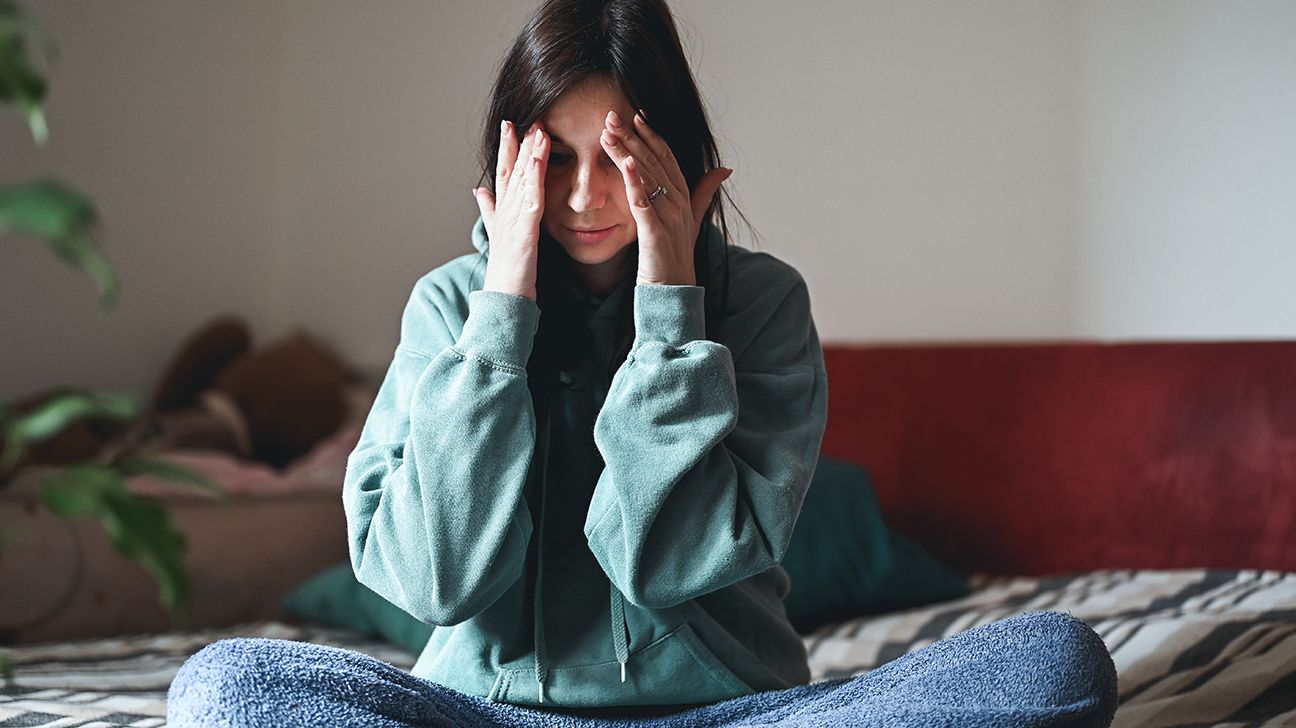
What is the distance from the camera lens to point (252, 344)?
10.1 ft

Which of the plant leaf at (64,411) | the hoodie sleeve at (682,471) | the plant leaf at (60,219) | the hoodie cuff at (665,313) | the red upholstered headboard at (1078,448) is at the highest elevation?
the plant leaf at (60,219)

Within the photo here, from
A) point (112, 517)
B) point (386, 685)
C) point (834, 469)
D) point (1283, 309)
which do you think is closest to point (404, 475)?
point (386, 685)

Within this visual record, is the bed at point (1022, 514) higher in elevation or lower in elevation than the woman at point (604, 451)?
lower

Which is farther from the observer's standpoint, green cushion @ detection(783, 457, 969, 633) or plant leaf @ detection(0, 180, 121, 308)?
green cushion @ detection(783, 457, 969, 633)

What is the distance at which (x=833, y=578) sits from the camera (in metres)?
1.95

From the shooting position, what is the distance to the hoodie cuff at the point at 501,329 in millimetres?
1049

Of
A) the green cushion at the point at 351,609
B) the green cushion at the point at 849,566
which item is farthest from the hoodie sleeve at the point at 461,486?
the green cushion at the point at 849,566

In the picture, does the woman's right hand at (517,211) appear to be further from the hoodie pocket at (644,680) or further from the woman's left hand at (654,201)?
the hoodie pocket at (644,680)

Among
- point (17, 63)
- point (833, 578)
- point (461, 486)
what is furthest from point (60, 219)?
point (833, 578)

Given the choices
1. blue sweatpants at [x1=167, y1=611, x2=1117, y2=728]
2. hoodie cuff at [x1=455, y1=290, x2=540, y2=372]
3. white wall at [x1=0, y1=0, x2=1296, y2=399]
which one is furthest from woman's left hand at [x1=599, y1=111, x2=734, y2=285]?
white wall at [x1=0, y1=0, x2=1296, y2=399]

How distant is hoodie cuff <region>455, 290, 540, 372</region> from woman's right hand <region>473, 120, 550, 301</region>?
16mm

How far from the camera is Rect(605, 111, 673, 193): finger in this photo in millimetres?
1047

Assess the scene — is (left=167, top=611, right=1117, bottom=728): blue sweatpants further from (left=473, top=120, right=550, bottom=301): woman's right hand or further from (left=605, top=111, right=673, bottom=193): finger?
(left=605, top=111, right=673, bottom=193): finger

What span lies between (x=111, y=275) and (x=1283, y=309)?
6.34ft
